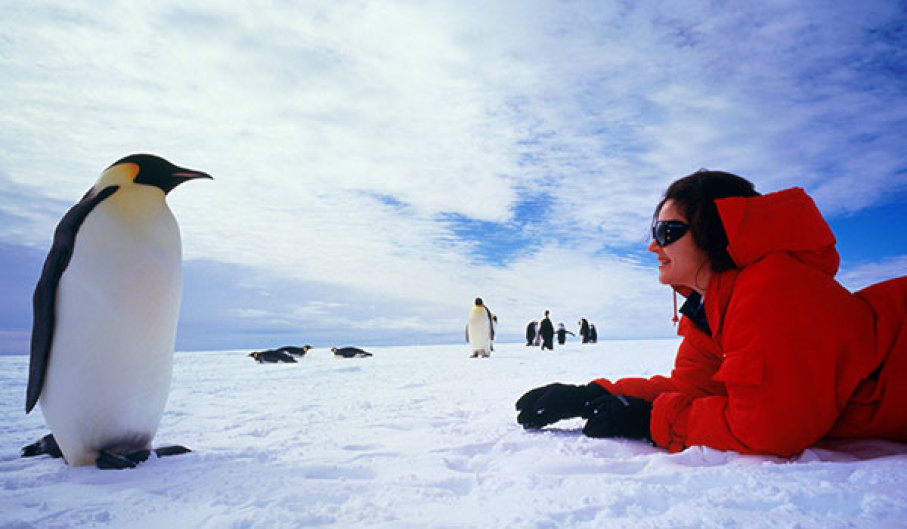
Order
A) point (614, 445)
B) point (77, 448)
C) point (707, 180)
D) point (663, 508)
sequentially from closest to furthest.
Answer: point (663, 508) < point (707, 180) < point (614, 445) < point (77, 448)

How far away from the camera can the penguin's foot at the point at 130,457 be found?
2344 millimetres

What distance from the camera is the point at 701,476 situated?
61.1 inches

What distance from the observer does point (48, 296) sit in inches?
96.9

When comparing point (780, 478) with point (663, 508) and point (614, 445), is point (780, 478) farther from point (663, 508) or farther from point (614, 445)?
point (614, 445)

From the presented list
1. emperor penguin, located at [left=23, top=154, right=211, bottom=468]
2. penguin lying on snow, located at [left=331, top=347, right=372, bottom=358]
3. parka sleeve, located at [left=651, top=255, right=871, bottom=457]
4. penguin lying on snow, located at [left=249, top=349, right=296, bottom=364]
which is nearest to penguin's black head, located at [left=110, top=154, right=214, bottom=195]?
emperor penguin, located at [left=23, top=154, right=211, bottom=468]

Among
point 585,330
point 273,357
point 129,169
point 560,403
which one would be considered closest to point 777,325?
point 560,403

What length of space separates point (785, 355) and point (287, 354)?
13736mm

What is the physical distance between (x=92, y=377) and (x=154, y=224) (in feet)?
2.62

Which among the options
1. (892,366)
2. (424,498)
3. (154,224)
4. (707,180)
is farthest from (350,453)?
(892,366)

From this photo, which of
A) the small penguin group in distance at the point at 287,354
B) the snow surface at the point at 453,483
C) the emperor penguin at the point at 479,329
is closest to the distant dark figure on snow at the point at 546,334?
the emperor penguin at the point at 479,329

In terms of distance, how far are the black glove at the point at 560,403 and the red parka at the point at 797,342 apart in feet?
2.24

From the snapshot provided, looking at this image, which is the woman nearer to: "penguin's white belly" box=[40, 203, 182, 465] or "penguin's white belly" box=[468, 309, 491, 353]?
"penguin's white belly" box=[40, 203, 182, 465]

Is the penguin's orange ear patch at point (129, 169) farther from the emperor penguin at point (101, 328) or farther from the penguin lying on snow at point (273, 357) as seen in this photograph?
the penguin lying on snow at point (273, 357)

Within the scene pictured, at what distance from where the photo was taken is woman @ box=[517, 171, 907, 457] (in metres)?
1.58
